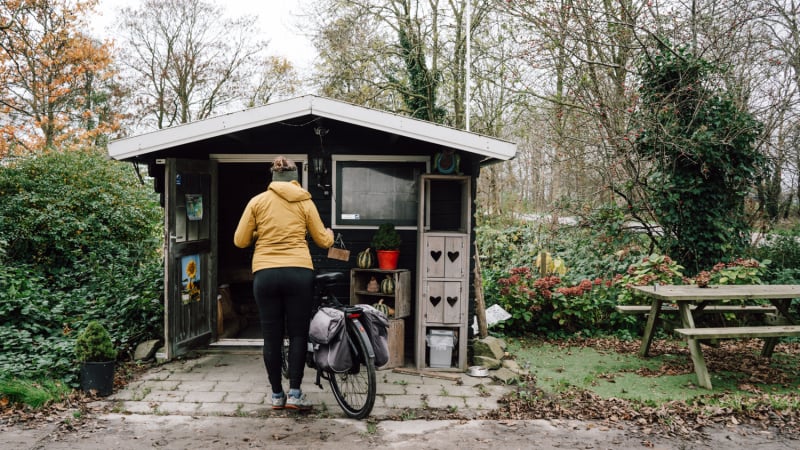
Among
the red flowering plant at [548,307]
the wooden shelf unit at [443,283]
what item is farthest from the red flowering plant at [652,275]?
the wooden shelf unit at [443,283]

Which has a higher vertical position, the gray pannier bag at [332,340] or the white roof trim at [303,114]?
the white roof trim at [303,114]

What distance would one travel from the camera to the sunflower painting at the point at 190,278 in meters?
6.18

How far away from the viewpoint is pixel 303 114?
5633 mm

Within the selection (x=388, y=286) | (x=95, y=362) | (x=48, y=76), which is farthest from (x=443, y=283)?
(x=48, y=76)

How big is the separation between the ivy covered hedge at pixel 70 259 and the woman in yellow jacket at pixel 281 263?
211cm

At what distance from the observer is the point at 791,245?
913 centimetres

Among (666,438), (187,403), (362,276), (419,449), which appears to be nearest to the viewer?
(419,449)

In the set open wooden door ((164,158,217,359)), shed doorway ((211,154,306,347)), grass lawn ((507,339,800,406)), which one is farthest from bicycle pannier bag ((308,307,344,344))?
shed doorway ((211,154,306,347))

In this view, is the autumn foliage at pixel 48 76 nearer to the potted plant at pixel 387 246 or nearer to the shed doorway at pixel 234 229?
the shed doorway at pixel 234 229

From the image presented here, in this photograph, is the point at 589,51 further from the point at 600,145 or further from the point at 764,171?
the point at 764,171

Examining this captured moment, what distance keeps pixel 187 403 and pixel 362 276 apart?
90.2 inches

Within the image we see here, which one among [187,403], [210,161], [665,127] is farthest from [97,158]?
[665,127]

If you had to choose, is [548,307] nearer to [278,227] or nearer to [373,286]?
[373,286]

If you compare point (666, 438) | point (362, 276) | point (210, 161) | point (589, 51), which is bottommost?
point (666, 438)
